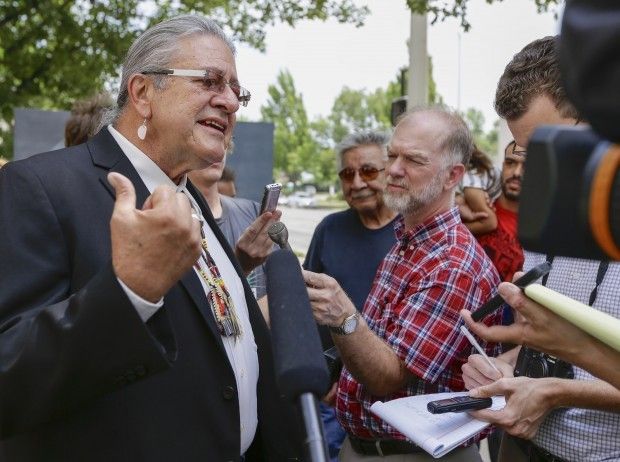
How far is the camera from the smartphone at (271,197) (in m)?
2.54

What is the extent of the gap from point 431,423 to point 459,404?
137mm

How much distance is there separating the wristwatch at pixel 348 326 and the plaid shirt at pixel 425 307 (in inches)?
9.7

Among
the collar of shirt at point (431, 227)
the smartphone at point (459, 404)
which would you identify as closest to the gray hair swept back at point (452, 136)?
the collar of shirt at point (431, 227)

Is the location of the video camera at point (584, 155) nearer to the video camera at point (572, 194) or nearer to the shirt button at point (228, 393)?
the video camera at point (572, 194)

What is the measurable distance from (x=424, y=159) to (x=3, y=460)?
2.12 m

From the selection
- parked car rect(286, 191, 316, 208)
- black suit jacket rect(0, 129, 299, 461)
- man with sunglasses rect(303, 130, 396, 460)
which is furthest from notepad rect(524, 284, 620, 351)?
parked car rect(286, 191, 316, 208)

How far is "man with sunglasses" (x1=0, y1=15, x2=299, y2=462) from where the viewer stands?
1464 millimetres

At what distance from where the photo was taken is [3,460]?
1.84 metres

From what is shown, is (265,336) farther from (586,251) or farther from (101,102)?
(101,102)

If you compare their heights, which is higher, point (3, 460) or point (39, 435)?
point (39, 435)

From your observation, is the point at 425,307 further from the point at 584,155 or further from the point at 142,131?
the point at 584,155

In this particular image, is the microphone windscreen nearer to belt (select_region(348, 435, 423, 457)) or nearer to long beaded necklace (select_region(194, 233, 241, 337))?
→ long beaded necklace (select_region(194, 233, 241, 337))

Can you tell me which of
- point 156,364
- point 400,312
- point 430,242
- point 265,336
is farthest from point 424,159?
point 156,364

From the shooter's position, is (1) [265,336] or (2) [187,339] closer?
(2) [187,339]
